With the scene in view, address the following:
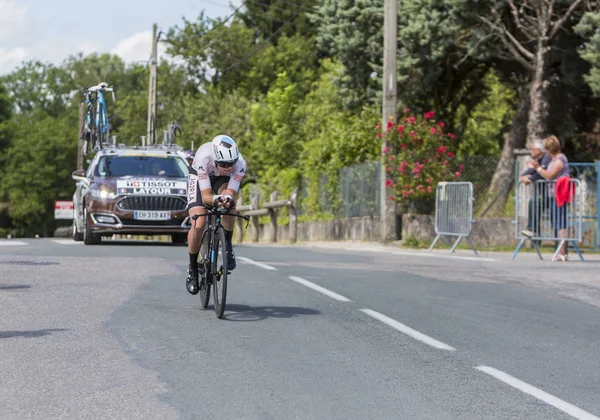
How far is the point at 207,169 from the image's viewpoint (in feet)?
32.5

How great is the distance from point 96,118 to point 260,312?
62.7 ft

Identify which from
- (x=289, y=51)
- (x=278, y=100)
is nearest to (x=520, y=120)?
(x=278, y=100)

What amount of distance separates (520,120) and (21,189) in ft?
234

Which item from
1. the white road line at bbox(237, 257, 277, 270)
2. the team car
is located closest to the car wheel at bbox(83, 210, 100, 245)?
the team car

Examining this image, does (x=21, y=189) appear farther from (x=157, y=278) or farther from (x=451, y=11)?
(x=157, y=278)

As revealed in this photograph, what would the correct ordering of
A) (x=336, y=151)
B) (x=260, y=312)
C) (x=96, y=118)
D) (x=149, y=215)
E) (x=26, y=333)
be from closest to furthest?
(x=26, y=333) < (x=260, y=312) < (x=149, y=215) < (x=96, y=118) < (x=336, y=151)

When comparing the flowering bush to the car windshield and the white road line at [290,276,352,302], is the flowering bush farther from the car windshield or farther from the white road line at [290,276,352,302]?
the white road line at [290,276,352,302]

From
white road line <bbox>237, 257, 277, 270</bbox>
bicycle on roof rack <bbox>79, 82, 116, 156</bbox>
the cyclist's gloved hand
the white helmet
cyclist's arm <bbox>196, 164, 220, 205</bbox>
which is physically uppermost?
bicycle on roof rack <bbox>79, 82, 116, 156</bbox>

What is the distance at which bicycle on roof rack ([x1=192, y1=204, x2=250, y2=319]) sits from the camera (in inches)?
380

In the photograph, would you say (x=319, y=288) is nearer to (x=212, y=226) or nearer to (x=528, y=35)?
(x=212, y=226)

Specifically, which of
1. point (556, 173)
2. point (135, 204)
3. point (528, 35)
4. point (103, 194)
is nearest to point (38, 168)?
point (528, 35)

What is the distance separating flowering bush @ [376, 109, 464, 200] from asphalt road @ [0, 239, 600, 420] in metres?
10.3

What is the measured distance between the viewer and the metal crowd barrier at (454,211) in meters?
21.5

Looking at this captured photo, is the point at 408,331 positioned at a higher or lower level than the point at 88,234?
lower
